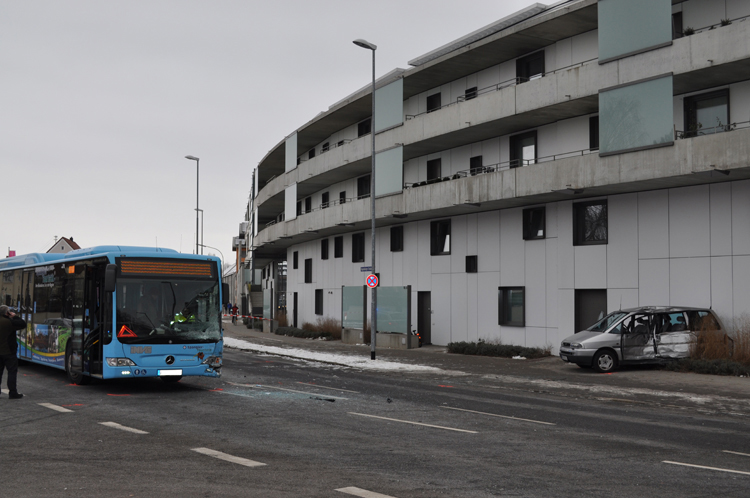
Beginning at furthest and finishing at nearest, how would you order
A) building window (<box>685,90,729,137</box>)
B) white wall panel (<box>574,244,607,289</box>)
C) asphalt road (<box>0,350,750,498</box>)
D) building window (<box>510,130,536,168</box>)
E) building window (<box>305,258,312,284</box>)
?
building window (<box>305,258,312,284</box>), building window (<box>510,130,536,168</box>), white wall panel (<box>574,244,607,289</box>), building window (<box>685,90,729,137</box>), asphalt road (<box>0,350,750,498</box>)

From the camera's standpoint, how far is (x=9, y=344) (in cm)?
1360

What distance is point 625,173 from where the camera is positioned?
21844 millimetres

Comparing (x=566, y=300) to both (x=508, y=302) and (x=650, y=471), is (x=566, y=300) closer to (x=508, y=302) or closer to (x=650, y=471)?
(x=508, y=302)

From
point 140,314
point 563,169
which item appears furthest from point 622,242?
point 140,314

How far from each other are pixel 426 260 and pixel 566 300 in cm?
837

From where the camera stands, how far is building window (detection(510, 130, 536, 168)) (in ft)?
89.8

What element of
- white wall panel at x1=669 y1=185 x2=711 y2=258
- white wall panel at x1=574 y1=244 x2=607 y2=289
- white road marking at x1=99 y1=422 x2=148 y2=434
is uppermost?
white wall panel at x1=669 y1=185 x2=711 y2=258

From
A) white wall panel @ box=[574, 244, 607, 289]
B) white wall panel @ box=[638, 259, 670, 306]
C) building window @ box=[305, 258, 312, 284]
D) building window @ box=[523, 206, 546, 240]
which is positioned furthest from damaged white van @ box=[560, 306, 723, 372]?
building window @ box=[305, 258, 312, 284]

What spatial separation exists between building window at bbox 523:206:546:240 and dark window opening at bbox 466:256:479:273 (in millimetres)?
2849

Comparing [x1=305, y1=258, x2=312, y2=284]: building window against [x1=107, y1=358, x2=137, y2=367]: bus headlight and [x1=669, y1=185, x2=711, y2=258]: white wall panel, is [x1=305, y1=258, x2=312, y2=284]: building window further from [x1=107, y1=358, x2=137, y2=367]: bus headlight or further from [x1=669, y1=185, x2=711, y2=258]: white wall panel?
[x1=107, y1=358, x2=137, y2=367]: bus headlight

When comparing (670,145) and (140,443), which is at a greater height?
(670,145)

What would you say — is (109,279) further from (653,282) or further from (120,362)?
(653,282)

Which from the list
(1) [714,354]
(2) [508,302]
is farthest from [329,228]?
(1) [714,354]

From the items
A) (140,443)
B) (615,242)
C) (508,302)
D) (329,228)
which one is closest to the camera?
(140,443)
